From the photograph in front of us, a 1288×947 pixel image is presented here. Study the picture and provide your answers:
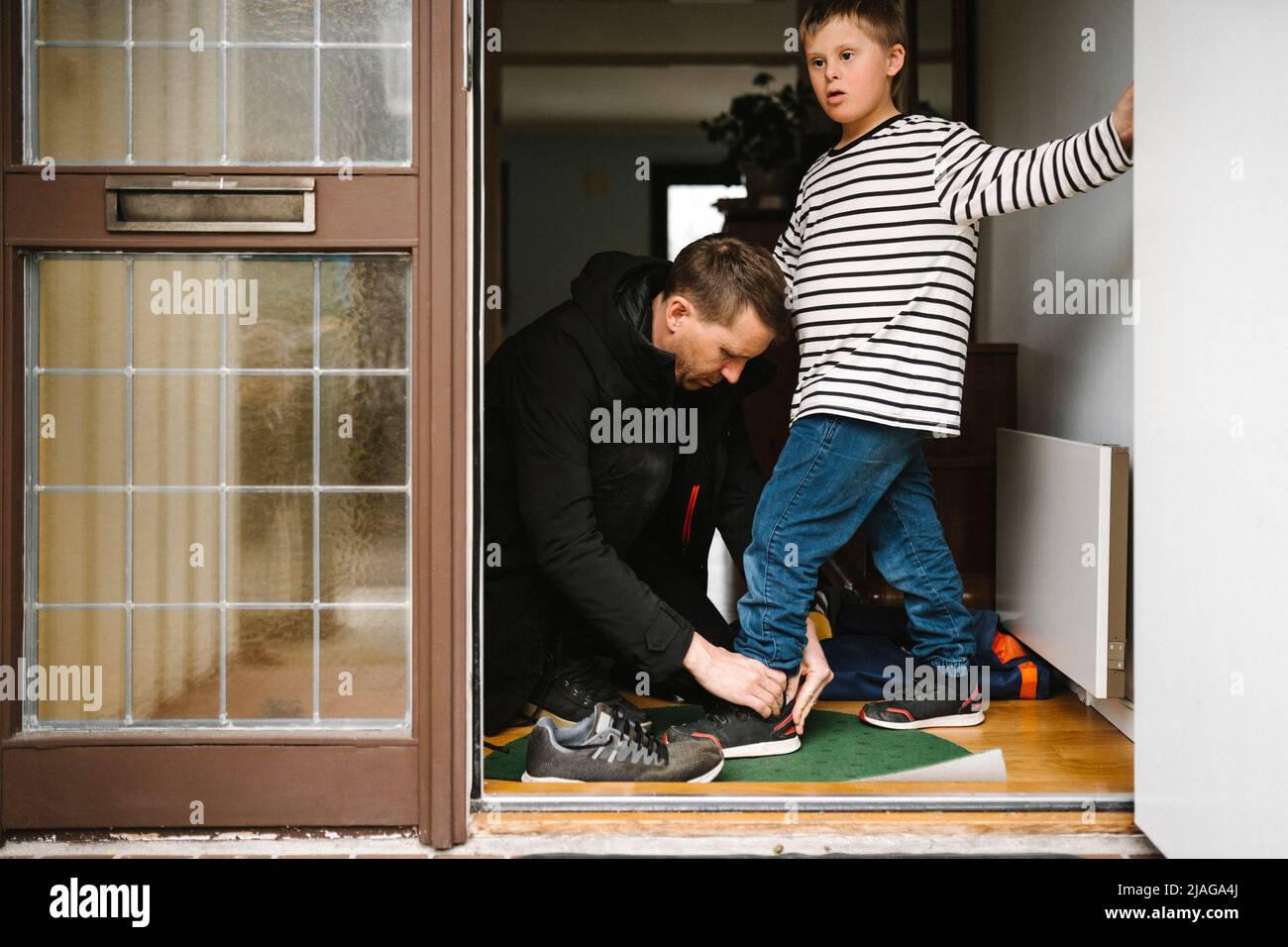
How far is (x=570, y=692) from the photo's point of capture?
2305 mm

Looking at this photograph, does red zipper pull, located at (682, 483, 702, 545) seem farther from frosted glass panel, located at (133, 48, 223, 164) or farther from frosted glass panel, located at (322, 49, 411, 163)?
frosted glass panel, located at (133, 48, 223, 164)

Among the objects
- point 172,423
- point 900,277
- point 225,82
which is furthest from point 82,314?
point 900,277

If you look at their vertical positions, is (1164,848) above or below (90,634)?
below

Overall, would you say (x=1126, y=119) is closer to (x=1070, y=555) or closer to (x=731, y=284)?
(x=731, y=284)

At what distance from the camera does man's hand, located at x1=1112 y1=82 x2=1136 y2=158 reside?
5.85 ft

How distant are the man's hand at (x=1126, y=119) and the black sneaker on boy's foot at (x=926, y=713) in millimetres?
1117

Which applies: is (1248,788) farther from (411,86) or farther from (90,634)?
(90,634)

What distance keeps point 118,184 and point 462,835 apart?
1119mm

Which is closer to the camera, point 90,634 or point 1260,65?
point 1260,65

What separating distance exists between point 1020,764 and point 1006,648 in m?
0.63

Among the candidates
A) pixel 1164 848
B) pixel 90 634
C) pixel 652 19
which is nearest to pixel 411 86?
pixel 90 634

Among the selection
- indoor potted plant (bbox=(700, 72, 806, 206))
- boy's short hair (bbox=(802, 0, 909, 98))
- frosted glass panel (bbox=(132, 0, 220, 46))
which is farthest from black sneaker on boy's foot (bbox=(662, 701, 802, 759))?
indoor potted plant (bbox=(700, 72, 806, 206))

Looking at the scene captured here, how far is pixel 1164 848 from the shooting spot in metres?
1.70

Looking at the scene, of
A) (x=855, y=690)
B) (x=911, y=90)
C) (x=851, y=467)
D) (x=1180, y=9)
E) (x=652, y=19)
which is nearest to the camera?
(x=1180, y=9)
